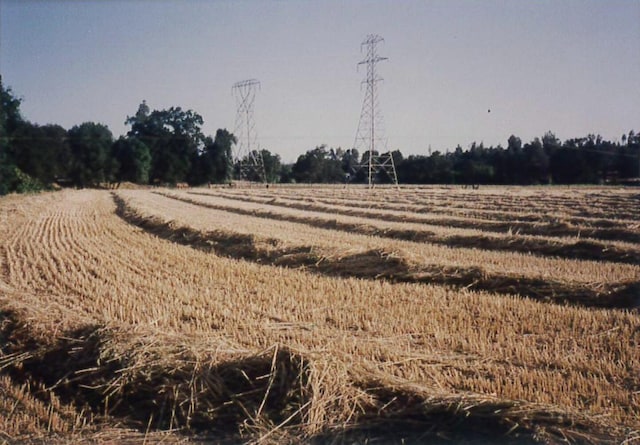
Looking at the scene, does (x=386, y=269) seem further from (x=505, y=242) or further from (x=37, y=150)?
(x=37, y=150)

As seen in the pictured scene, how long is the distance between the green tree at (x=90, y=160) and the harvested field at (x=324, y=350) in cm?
6646

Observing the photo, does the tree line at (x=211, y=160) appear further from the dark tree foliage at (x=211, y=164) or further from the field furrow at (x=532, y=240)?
the field furrow at (x=532, y=240)

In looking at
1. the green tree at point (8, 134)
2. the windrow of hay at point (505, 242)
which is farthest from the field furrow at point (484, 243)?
the green tree at point (8, 134)

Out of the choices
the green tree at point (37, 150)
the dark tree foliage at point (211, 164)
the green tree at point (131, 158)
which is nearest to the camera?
the green tree at point (37, 150)

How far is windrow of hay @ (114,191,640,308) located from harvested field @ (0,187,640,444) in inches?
1.6

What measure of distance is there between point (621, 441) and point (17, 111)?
200 ft

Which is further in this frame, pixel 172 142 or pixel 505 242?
pixel 172 142

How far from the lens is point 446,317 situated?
753 centimetres

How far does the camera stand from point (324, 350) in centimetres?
550

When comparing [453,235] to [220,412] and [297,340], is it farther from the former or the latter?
[220,412]

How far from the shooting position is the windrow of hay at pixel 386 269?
350 inches

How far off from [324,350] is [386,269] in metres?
5.68

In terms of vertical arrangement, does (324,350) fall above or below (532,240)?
below

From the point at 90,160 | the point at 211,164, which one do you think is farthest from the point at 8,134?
the point at 211,164
